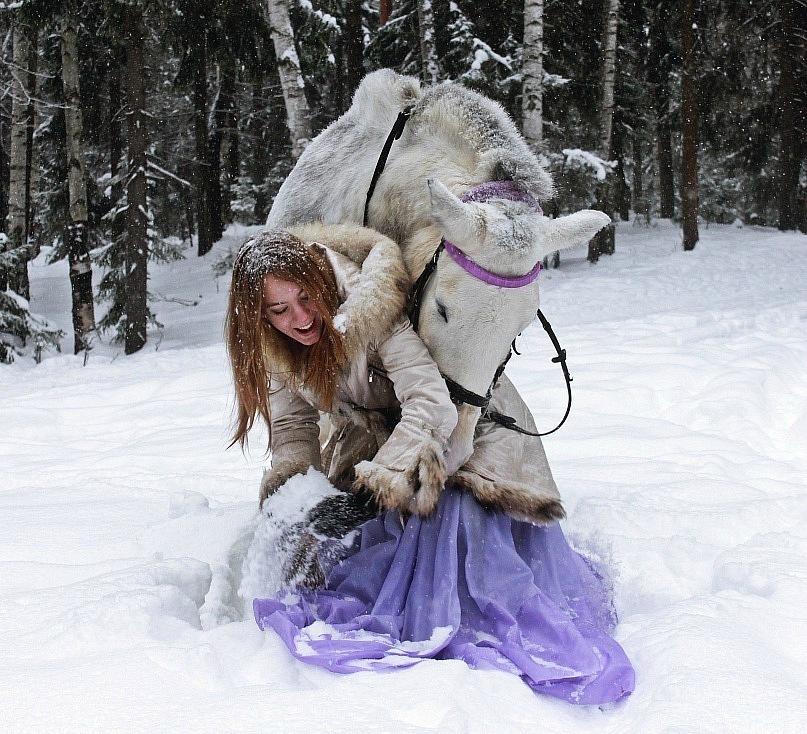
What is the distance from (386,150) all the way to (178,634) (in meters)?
1.94

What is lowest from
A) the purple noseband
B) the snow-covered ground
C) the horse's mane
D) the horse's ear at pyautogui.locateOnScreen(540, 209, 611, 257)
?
the snow-covered ground

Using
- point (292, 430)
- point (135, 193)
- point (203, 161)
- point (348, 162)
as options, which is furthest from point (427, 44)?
point (292, 430)

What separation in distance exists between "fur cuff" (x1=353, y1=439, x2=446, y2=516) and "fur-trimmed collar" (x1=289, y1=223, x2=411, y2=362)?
40cm

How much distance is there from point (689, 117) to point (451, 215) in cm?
1417

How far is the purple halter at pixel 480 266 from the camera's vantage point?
7.16ft

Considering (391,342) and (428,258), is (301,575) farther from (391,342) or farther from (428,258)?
(428,258)

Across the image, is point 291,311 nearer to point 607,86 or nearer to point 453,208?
point 453,208

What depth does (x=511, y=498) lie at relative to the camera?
7.62 feet

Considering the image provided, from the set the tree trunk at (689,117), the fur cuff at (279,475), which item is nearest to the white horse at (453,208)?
the fur cuff at (279,475)

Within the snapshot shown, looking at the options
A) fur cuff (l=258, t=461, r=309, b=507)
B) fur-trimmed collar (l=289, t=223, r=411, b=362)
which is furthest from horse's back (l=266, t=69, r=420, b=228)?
fur cuff (l=258, t=461, r=309, b=507)

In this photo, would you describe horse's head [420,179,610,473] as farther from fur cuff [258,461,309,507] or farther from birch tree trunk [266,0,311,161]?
birch tree trunk [266,0,311,161]

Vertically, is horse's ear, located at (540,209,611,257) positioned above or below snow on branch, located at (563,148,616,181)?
above

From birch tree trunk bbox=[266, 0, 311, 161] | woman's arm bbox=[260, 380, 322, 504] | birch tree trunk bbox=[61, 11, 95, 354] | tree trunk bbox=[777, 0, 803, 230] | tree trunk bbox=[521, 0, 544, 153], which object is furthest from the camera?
tree trunk bbox=[777, 0, 803, 230]

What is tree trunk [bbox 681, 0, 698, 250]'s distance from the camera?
45.6 ft
